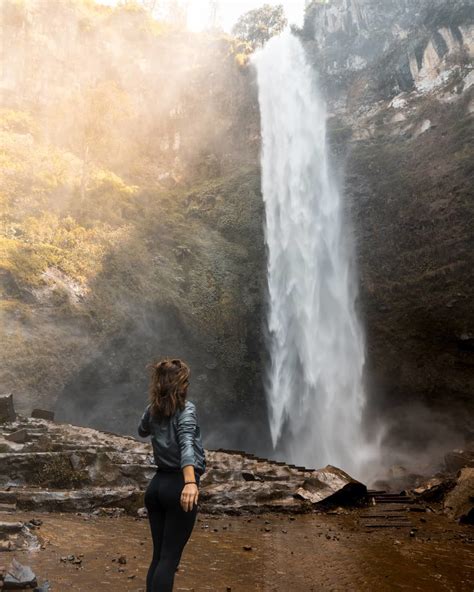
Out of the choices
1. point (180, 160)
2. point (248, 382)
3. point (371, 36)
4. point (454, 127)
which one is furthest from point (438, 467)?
point (371, 36)

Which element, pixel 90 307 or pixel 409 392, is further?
pixel 409 392

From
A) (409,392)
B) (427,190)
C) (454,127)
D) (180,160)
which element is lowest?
(409,392)

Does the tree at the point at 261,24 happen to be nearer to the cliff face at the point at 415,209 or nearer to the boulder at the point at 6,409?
the cliff face at the point at 415,209

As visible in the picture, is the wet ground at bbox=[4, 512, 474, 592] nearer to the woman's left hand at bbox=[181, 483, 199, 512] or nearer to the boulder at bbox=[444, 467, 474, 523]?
the boulder at bbox=[444, 467, 474, 523]

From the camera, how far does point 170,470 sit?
10.4 ft

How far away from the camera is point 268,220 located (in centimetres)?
2889

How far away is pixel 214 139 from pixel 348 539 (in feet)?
102

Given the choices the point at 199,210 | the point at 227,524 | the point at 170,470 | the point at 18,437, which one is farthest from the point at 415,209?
the point at 170,470

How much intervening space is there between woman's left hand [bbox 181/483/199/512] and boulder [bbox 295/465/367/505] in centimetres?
765

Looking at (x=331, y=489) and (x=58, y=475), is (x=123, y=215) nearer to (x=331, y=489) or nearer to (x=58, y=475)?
(x=58, y=475)

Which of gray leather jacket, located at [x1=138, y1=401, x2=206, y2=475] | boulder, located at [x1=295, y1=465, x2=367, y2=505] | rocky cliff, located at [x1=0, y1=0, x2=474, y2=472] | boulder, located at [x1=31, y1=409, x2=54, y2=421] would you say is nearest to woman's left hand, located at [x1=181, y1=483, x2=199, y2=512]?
gray leather jacket, located at [x1=138, y1=401, x2=206, y2=475]

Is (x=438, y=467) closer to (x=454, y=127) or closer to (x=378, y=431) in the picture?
(x=378, y=431)

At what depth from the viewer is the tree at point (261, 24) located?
4422cm

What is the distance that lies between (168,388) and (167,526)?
95cm
